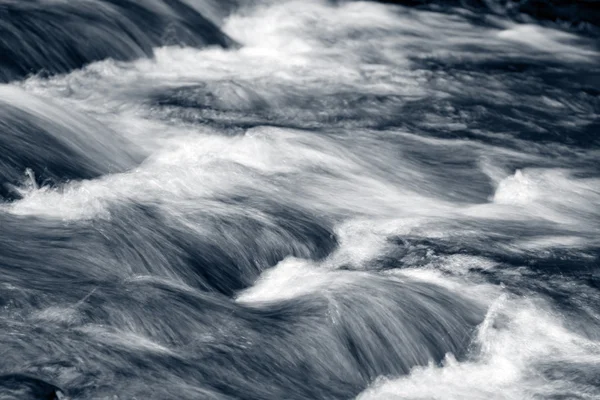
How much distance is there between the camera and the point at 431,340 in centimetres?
502

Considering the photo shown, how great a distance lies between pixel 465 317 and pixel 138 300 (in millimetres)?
1629

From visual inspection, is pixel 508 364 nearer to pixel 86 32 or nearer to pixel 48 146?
pixel 48 146

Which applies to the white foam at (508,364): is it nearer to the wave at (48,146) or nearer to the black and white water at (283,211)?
the black and white water at (283,211)

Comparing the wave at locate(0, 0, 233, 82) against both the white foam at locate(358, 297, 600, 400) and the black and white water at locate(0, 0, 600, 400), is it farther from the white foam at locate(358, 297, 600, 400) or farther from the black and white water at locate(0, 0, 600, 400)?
the white foam at locate(358, 297, 600, 400)

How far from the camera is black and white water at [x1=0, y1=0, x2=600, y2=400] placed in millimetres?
4469

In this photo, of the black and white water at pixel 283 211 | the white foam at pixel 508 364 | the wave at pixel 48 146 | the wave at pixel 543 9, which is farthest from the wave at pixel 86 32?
the white foam at pixel 508 364

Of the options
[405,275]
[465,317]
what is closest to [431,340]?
[465,317]

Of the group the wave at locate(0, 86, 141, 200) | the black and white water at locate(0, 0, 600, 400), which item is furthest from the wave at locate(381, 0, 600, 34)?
the wave at locate(0, 86, 141, 200)

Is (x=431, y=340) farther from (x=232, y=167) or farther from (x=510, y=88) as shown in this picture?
(x=510, y=88)

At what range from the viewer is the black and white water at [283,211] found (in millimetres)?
4469

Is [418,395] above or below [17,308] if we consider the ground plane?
below

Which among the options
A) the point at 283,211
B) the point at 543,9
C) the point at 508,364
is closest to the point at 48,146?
the point at 283,211

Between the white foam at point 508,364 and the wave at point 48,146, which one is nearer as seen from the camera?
the white foam at point 508,364

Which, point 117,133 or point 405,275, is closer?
point 405,275
